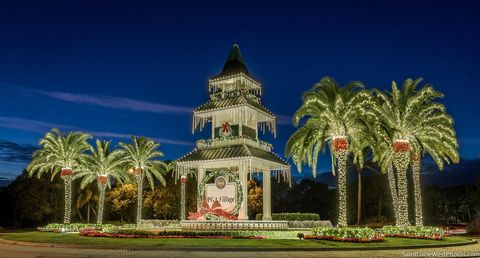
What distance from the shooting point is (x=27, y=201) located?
75.9 m

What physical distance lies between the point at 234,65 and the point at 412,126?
21116mm

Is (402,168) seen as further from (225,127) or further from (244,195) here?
(225,127)

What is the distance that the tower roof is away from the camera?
4950 centimetres

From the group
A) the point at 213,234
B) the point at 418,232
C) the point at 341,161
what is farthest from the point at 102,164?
the point at 418,232

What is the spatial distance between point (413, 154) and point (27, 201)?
63.5 m

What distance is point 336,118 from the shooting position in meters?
33.2

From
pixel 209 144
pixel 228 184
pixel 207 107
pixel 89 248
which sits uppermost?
pixel 207 107

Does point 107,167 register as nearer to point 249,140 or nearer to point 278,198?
point 249,140

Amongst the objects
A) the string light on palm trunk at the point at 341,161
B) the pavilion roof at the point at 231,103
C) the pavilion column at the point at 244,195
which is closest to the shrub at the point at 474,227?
the string light on palm trunk at the point at 341,161

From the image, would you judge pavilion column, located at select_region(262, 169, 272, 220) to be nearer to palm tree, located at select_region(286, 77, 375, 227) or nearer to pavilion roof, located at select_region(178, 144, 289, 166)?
pavilion roof, located at select_region(178, 144, 289, 166)

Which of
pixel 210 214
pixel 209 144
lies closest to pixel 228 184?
pixel 210 214

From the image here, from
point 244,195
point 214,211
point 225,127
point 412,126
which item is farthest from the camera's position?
point 225,127

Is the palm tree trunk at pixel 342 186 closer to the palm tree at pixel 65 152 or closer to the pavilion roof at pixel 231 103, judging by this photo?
the pavilion roof at pixel 231 103

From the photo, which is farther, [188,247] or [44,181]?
[44,181]
